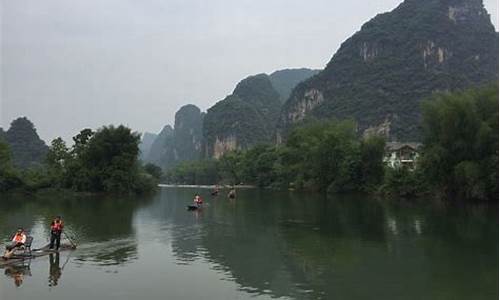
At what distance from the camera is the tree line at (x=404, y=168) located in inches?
1932

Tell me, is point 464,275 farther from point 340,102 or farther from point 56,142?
point 340,102

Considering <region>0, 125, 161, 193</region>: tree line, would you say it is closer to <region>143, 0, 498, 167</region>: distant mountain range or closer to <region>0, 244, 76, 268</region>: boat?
<region>0, 244, 76, 268</region>: boat

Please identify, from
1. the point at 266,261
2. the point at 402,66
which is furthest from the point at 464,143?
the point at 402,66

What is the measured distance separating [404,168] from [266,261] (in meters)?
49.1

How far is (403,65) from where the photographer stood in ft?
541

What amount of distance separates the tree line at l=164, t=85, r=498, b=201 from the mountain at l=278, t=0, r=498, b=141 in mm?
45247

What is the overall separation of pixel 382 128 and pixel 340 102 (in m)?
23.6

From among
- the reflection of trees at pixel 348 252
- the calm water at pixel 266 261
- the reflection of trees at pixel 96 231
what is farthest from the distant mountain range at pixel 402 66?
the calm water at pixel 266 261

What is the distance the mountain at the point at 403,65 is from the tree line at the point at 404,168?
45247 millimetres

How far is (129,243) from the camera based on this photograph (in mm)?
25875

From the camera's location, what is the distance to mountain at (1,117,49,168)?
141875 millimetres

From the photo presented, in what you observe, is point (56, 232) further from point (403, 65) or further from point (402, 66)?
point (403, 65)

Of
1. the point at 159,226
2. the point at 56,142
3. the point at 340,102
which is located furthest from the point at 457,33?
the point at 159,226

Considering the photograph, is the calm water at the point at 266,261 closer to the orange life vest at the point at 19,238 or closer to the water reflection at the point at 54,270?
the water reflection at the point at 54,270
